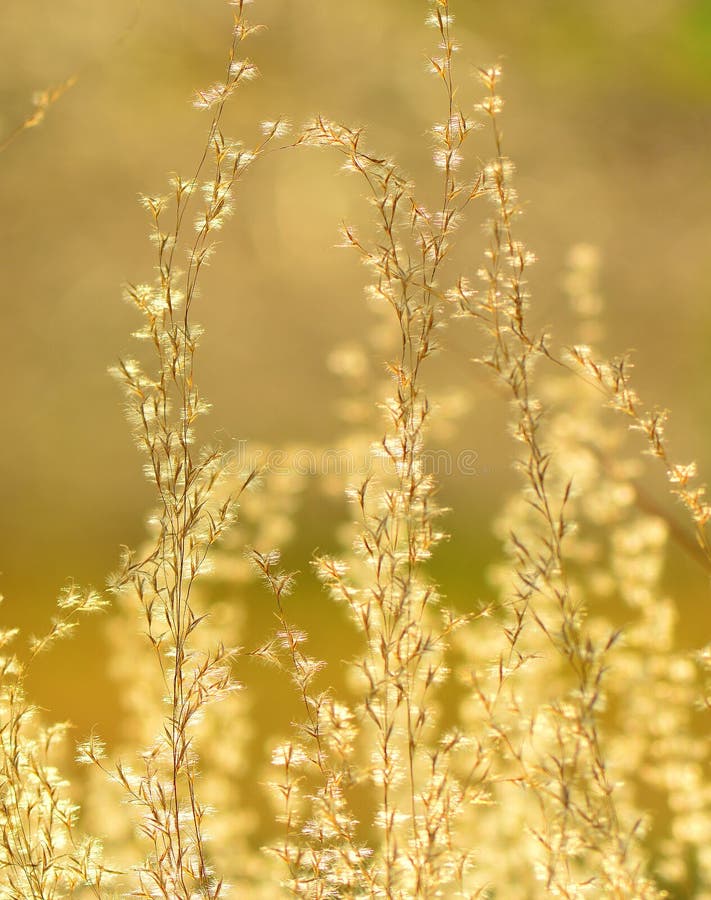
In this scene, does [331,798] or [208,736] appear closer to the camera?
[331,798]

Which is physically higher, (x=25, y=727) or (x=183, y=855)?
(x=25, y=727)

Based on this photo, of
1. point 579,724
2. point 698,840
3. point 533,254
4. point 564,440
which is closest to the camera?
point 579,724

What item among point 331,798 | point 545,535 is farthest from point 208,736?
point 545,535

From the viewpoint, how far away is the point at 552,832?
2.54 feet

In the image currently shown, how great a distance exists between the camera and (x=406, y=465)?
779 mm

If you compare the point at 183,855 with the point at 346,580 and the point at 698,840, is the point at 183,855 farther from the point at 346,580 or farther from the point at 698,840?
the point at 698,840

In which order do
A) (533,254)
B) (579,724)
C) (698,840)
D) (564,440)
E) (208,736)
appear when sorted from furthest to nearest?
(208,736), (564,440), (698,840), (533,254), (579,724)

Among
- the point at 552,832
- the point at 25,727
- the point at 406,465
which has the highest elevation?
the point at 406,465

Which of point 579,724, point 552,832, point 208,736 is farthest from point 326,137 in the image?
point 208,736

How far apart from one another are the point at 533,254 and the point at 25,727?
0.67 meters

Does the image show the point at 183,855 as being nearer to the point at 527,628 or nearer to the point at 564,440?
the point at 527,628

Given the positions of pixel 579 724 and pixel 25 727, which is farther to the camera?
pixel 25 727

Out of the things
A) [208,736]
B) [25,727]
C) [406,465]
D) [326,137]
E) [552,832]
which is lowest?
[552,832]

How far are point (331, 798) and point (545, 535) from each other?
12.0 inches
